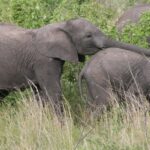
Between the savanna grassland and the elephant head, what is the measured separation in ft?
1.75

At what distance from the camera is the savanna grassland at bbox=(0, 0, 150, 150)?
6.81 metres

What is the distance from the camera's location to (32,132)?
7.16 metres

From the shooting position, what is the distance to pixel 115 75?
27.1ft

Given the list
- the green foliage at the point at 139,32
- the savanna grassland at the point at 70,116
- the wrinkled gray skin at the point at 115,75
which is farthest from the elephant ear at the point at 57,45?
the green foliage at the point at 139,32

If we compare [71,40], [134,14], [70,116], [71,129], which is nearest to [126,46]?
[71,40]

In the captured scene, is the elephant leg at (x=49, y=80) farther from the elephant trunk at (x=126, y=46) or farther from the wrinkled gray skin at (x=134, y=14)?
the wrinkled gray skin at (x=134, y=14)

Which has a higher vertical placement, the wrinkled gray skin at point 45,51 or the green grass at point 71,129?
the wrinkled gray skin at point 45,51

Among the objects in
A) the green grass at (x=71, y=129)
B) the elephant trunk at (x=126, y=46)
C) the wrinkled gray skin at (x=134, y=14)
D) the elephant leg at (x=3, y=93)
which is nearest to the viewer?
the green grass at (x=71, y=129)

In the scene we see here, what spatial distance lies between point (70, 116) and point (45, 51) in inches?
49.5

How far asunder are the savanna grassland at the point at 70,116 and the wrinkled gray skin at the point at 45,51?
22 centimetres

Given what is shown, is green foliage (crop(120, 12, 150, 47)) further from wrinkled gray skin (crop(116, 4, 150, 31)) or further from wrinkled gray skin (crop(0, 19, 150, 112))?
wrinkled gray skin (crop(116, 4, 150, 31))

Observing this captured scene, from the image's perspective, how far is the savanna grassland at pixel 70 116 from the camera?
681 centimetres

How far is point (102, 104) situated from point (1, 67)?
1325 millimetres

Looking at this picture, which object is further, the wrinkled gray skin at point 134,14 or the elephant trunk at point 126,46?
the wrinkled gray skin at point 134,14
